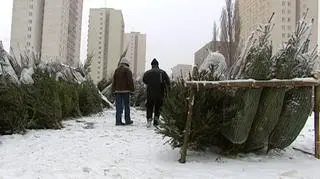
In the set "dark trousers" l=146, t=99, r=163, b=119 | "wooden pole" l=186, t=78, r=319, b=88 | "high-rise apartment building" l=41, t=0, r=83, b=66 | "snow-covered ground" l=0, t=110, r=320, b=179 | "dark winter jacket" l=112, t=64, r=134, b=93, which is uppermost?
"high-rise apartment building" l=41, t=0, r=83, b=66

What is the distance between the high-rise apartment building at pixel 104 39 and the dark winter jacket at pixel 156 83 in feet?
86.4

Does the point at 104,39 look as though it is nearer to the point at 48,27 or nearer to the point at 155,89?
the point at 48,27

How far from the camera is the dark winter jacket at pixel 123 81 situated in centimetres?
1136

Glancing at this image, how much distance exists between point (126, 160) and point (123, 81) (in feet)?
17.3

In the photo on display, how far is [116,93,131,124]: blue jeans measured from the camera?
36.6 ft

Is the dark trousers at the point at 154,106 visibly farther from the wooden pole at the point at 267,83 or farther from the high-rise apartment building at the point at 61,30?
the high-rise apartment building at the point at 61,30

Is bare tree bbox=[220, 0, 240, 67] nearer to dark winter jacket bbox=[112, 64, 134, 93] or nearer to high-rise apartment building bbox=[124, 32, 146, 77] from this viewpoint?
dark winter jacket bbox=[112, 64, 134, 93]

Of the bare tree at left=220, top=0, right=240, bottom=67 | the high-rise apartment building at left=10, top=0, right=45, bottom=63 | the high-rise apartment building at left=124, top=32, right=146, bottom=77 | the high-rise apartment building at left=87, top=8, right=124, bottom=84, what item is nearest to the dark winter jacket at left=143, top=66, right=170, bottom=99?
the bare tree at left=220, top=0, right=240, bottom=67

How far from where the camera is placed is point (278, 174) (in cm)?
554

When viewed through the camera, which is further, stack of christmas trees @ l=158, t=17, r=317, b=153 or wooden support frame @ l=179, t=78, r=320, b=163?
stack of christmas trees @ l=158, t=17, r=317, b=153

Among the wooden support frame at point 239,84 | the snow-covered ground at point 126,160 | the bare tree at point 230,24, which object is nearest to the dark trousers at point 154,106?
the snow-covered ground at point 126,160

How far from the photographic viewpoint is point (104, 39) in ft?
125

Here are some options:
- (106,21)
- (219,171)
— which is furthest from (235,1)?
(219,171)

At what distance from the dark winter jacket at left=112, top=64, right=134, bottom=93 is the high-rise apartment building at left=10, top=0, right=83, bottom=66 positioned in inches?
916
